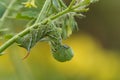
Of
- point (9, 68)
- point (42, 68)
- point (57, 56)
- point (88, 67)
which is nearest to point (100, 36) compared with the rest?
point (88, 67)

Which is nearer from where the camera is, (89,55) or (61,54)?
(61,54)

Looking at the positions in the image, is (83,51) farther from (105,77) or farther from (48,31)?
(48,31)

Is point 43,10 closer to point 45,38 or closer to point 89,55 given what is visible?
point 45,38

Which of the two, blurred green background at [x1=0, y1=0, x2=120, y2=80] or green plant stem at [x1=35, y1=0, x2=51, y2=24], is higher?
blurred green background at [x1=0, y1=0, x2=120, y2=80]

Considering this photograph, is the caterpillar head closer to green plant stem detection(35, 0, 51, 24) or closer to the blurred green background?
green plant stem detection(35, 0, 51, 24)

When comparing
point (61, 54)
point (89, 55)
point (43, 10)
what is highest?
point (89, 55)

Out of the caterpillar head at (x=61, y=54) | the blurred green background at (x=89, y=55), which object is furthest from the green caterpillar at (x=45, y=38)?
the blurred green background at (x=89, y=55)

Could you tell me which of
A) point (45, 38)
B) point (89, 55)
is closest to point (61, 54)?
point (45, 38)

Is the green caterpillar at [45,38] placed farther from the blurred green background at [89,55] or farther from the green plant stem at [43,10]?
the blurred green background at [89,55]

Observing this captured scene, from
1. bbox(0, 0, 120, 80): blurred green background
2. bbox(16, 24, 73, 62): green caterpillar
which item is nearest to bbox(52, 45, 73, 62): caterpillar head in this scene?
bbox(16, 24, 73, 62): green caterpillar
